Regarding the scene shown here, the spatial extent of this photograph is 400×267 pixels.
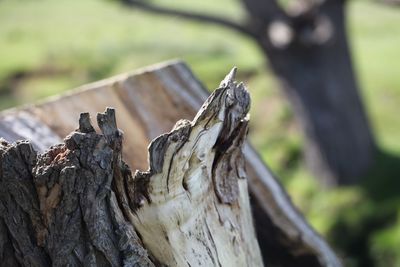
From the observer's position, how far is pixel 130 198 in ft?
6.20

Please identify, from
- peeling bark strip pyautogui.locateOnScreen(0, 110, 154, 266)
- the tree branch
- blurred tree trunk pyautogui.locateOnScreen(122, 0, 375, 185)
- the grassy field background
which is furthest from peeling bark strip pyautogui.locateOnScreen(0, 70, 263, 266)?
the tree branch

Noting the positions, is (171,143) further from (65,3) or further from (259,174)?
(65,3)

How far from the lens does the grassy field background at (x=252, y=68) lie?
6605 mm

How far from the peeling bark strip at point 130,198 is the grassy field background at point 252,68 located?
4.06 m

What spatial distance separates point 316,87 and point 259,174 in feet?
14.8

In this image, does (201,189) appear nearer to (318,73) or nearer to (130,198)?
(130,198)

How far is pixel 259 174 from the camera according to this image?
2576 millimetres

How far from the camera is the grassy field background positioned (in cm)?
661

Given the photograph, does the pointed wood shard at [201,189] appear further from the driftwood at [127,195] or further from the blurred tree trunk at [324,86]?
the blurred tree trunk at [324,86]

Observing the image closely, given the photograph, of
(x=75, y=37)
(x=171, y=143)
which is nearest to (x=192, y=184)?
(x=171, y=143)

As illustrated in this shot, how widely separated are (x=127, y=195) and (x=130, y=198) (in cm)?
1

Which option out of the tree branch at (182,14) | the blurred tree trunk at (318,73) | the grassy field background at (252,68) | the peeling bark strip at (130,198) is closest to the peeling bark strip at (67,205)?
the peeling bark strip at (130,198)

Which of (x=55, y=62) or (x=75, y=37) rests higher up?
(x=75, y=37)

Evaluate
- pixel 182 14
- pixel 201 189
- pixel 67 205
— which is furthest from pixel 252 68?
pixel 67 205
